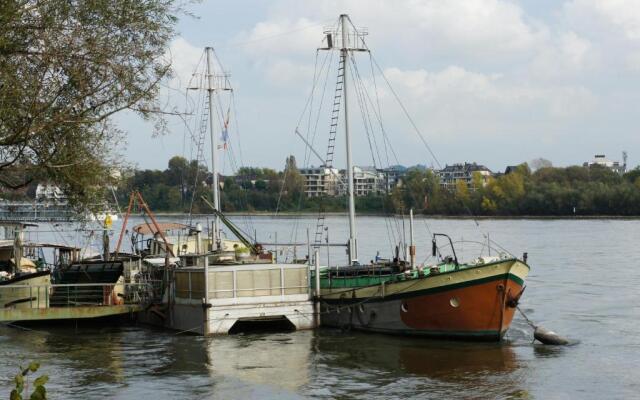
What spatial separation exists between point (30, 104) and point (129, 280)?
81.9 feet

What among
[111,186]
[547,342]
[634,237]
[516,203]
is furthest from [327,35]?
[516,203]

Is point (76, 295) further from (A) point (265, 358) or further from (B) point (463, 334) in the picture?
(B) point (463, 334)

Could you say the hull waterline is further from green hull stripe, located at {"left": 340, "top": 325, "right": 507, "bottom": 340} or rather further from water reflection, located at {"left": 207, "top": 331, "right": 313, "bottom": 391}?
water reflection, located at {"left": 207, "top": 331, "right": 313, "bottom": 391}

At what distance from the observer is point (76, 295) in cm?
3759

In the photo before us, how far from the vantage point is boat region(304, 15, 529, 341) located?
31.1 meters

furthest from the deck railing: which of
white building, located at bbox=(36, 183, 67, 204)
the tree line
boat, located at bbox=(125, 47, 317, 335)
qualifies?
the tree line

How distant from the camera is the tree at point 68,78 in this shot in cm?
1475

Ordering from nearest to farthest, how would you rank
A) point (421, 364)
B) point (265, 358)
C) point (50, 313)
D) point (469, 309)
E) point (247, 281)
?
point (421, 364)
point (265, 358)
point (469, 309)
point (247, 281)
point (50, 313)

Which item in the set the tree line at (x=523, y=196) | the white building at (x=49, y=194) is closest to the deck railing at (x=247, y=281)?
the white building at (x=49, y=194)

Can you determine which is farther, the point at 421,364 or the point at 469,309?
the point at 469,309

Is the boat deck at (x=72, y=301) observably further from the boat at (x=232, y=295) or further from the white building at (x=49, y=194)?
the white building at (x=49, y=194)

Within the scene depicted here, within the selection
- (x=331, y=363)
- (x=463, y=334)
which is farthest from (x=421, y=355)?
(x=331, y=363)

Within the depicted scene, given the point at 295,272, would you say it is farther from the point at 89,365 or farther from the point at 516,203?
the point at 516,203

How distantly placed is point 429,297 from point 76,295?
48.3 feet
